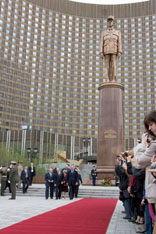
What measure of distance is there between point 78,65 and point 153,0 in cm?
3305

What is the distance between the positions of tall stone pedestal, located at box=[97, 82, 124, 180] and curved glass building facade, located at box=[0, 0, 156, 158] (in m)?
56.9

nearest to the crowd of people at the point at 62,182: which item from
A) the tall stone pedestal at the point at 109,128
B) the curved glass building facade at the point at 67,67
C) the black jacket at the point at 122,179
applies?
the tall stone pedestal at the point at 109,128

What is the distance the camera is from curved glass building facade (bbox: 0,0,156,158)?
8269cm

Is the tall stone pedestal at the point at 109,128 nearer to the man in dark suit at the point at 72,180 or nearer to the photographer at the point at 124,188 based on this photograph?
the man in dark suit at the point at 72,180

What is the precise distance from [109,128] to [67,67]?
74.9 meters

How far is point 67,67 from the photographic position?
92.5 meters

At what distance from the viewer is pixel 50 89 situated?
88750 mm

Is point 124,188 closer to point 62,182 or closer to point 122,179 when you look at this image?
point 122,179

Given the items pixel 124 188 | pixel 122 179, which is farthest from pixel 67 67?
pixel 124 188

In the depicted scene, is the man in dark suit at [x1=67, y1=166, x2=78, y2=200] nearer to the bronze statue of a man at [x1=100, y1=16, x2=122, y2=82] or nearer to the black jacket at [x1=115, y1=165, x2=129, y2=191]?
the black jacket at [x1=115, y1=165, x2=129, y2=191]

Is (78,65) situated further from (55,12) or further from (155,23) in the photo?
(155,23)

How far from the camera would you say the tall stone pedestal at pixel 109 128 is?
19.2m

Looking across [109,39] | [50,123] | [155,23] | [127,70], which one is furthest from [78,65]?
[109,39]

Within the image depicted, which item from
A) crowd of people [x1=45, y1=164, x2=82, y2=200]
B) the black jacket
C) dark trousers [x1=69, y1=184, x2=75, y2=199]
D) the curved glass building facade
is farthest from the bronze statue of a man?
the curved glass building facade
